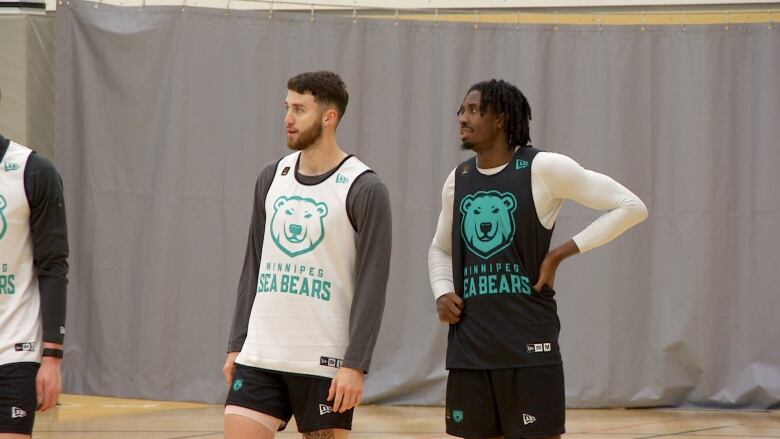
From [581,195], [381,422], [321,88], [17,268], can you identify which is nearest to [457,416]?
[581,195]

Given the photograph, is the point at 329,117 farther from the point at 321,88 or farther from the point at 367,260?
the point at 367,260

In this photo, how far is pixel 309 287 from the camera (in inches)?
143

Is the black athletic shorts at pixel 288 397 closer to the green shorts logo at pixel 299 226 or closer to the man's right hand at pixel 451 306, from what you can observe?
the green shorts logo at pixel 299 226

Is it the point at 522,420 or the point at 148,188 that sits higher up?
the point at 148,188

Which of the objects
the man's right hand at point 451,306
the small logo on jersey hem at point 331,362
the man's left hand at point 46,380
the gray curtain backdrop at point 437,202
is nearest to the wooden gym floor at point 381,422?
the gray curtain backdrop at point 437,202

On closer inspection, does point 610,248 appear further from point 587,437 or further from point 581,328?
point 587,437

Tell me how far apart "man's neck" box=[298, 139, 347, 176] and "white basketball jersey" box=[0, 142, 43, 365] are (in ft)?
3.00

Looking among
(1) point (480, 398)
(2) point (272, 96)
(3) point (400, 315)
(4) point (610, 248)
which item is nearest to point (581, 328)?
(4) point (610, 248)

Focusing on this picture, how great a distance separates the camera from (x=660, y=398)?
8.19 metres

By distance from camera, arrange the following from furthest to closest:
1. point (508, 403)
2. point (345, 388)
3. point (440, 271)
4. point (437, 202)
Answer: point (437, 202), point (440, 271), point (508, 403), point (345, 388)

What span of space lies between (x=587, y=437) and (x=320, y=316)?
3.74 meters

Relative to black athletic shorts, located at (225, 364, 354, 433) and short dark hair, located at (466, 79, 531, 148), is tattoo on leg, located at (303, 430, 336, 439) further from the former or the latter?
short dark hair, located at (466, 79, 531, 148)

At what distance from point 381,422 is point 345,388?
4085mm

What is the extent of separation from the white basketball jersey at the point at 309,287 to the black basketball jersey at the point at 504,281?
506mm
